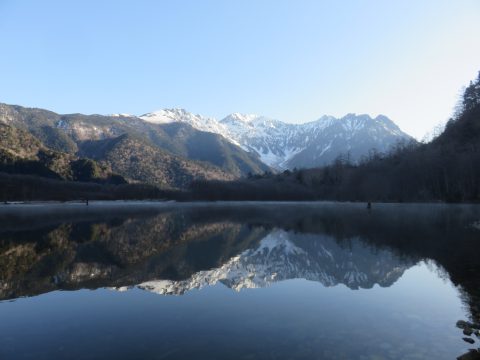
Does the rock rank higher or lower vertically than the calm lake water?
higher

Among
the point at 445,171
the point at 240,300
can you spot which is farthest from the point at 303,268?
the point at 445,171

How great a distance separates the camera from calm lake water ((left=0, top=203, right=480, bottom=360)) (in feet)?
40.2

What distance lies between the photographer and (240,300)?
18.6m

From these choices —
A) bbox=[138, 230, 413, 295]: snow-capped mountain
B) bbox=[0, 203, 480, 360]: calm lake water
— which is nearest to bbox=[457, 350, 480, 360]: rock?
bbox=[0, 203, 480, 360]: calm lake water

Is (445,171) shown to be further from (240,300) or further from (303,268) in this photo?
(240,300)

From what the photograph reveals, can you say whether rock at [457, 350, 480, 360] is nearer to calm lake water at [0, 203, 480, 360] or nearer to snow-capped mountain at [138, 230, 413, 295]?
calm lake water at [0, 203, 480, 360]

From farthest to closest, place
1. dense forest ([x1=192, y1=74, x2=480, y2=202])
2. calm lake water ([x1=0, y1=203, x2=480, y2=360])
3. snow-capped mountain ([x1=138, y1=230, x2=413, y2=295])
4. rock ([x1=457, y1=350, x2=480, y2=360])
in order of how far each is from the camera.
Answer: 1. dense forest ([x1=192, y1=74, x2=480, y2=202])
2. snow-capped mountain ([x1=138, y1=230, x2=413, y2=295])
3. calm lake water ([x1=0, y1=203, x2=480, y2=360])
4. rock ([x1=457, y1=350, x2=480, y2=360])

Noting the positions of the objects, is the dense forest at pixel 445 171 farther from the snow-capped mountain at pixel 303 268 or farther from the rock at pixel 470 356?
the rock at pixel 470 356

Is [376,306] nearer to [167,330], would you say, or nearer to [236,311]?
[236,311]

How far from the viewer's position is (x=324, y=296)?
1919 cm

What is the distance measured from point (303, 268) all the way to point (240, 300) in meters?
8.99

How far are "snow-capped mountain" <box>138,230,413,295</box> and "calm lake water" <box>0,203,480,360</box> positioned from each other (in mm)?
90

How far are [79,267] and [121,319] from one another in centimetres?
1251

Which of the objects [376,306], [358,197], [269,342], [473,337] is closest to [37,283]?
[269,342]
